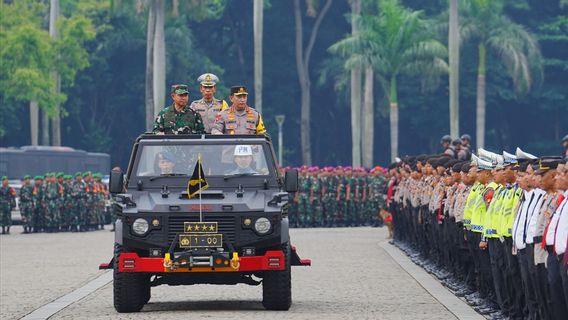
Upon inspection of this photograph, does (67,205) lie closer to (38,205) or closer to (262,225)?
(38,205)

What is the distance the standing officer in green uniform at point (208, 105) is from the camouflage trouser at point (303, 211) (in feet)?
A: 96.3

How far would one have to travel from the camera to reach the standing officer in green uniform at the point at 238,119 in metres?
20.5

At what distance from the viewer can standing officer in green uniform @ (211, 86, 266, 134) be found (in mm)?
20547

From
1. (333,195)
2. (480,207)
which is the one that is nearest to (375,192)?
(333,195)

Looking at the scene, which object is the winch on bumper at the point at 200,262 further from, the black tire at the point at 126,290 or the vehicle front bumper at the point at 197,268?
the black tire at the point at 126,290

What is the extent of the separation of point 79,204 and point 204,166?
98.8 ft

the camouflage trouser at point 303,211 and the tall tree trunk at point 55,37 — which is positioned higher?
the tall tree trunk at point 55,37

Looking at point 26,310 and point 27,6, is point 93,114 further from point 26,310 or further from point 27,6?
point 26,310

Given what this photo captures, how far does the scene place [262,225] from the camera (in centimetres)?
1862

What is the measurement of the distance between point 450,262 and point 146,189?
679 centimetres

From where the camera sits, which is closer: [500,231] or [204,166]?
[500,231]

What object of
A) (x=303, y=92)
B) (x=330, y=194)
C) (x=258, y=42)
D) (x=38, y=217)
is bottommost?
(x=38, y=217)

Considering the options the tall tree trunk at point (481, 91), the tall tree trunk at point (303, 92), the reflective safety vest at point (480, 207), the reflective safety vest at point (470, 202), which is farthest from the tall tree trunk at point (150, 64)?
the reflective safety vest at point (480, 207)

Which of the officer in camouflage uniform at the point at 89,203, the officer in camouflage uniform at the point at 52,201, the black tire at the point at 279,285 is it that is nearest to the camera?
the black tire at the point at 279,285
